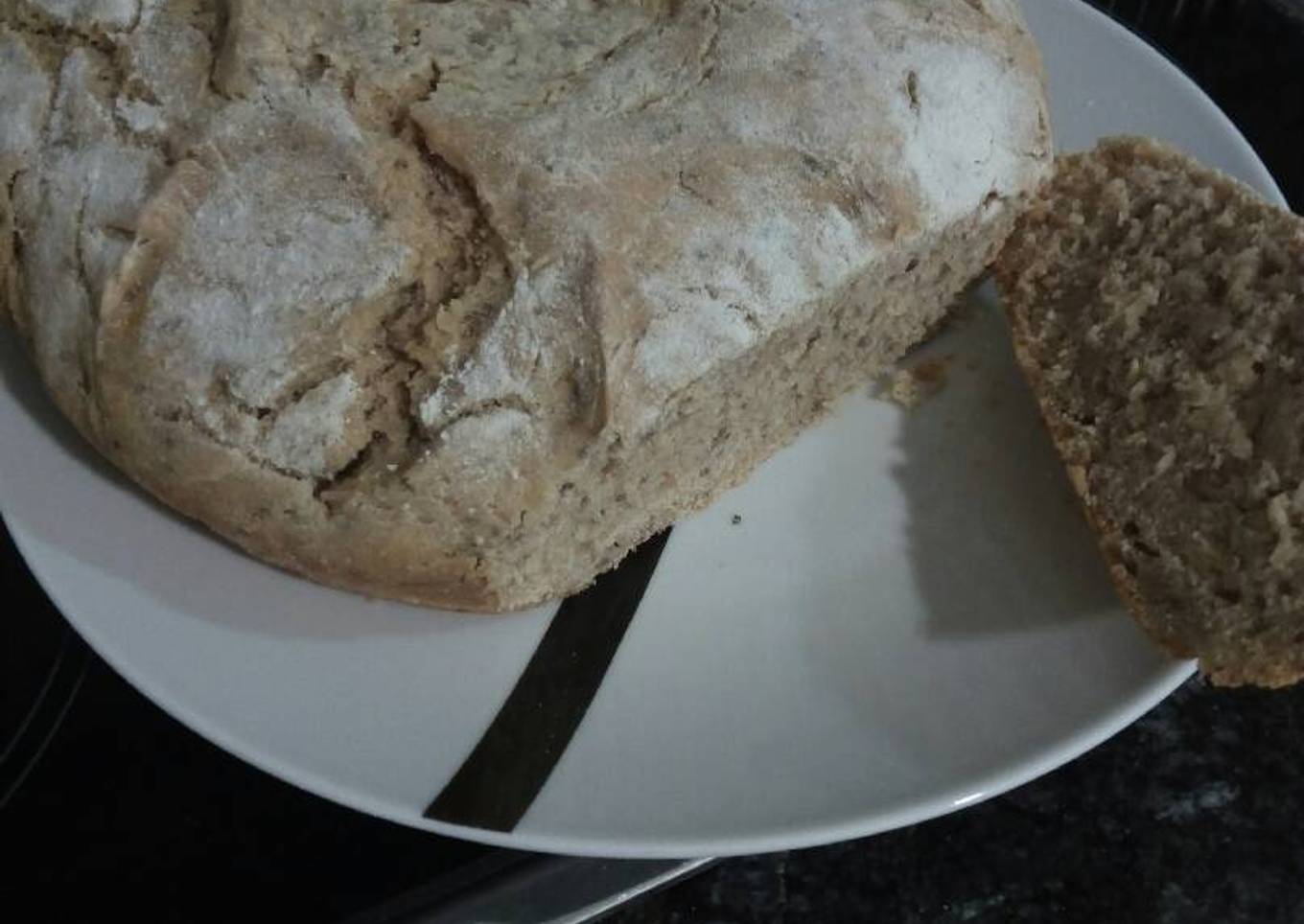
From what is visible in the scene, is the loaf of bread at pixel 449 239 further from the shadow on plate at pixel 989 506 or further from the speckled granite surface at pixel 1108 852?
the speckled granite surface at pixel 1108 852

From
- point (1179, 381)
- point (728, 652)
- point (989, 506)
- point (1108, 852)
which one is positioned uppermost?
point (1179, 381)

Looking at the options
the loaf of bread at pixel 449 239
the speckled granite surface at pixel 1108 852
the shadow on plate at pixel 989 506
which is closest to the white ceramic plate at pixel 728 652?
the shadow on plate at pixel 989 506

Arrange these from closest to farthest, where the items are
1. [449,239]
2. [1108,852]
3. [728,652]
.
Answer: [449,239]
[728,652]
[1108,852]

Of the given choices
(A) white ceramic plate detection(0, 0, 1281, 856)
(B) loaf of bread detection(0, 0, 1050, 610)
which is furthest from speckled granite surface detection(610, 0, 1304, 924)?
(B) loaf of bread detection(0, 0, 1050, 610)

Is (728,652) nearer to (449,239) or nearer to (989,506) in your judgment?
(989,506)

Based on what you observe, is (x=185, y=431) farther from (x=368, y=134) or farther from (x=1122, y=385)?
(x=1122, y=385)

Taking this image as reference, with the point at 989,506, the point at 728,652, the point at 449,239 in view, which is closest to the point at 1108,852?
the point at 989,506

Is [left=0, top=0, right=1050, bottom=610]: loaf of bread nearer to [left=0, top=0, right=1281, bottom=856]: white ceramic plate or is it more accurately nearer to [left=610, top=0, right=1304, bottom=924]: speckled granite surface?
[left=0, top=0, right=1281, bottom=856]: white ceramic plate
